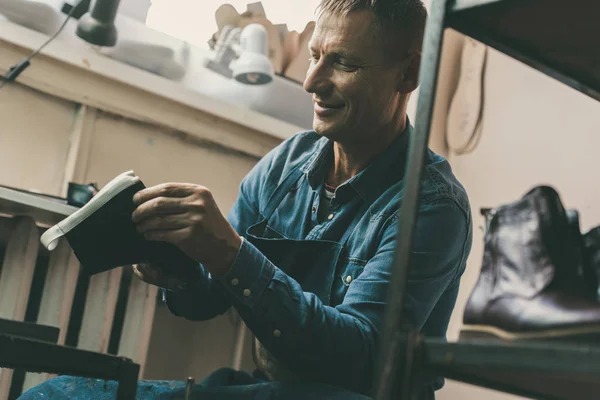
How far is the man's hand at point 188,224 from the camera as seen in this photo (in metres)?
0.87

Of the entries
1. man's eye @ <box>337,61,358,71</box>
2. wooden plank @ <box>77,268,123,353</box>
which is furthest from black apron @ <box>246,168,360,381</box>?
wooden plank @ <box>77,268,123,353</box>

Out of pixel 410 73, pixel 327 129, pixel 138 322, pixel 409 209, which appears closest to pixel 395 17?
pixel 410 73

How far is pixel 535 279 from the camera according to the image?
1.91ft

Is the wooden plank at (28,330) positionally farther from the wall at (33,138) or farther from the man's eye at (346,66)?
the man's eye at (346,66)

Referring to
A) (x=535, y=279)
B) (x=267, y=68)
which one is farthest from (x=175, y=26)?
(x=535, y=279)

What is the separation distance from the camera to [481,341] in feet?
1.74

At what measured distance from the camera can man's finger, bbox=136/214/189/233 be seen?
2.85 feet

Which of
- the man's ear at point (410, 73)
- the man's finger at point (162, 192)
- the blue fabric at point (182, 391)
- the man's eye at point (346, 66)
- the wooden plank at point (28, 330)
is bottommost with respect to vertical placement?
the blue fabric at point (182, 391)

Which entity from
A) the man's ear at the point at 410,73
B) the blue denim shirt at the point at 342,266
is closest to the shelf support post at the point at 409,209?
the blue denim shirt at the point at 342,266

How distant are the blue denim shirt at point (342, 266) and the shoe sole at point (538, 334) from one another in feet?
0.97

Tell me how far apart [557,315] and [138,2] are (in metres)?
1.44

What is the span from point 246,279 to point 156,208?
0.47ft

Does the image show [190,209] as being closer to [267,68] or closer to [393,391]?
[393,391]

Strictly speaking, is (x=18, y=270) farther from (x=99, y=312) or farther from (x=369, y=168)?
(x=369, y=168)
